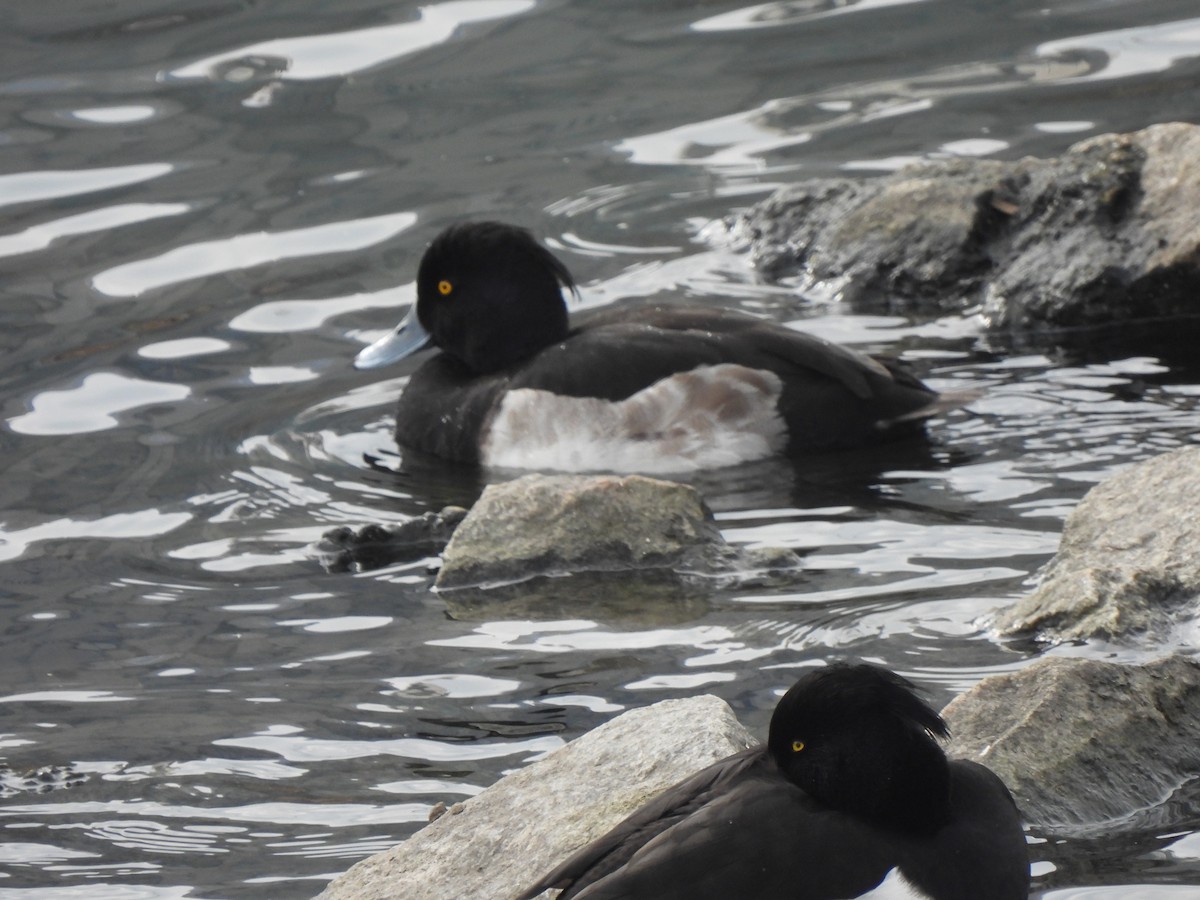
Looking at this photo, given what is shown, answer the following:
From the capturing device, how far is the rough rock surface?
8711 millimetres

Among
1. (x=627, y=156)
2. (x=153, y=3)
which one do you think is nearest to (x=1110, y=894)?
(x=627, y=156)

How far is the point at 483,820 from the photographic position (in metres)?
4.16

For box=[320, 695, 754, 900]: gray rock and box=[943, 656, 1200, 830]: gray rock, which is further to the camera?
box=[943, 656, 1200, 830]: gray rock

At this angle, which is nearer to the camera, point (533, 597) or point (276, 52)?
point (533, 597)

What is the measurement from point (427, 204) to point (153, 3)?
4.26 m

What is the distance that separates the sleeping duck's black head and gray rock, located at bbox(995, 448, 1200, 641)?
3.10 metres

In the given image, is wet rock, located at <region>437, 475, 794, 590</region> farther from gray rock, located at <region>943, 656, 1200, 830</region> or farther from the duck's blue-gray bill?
the duck's blue-gray bill

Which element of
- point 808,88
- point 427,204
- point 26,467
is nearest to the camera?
point 26,467

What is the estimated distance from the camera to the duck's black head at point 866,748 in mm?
3512

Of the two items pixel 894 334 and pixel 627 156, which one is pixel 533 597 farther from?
pixel 627 156

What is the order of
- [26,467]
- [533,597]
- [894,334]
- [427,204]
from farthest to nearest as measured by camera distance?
1. [427,204]
2. [894,334]
3. [26,467]
4. [533,597]

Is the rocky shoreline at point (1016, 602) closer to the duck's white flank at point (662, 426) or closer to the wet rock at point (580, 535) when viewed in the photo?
the wet rock at point (580, 535)

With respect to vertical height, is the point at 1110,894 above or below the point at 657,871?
below

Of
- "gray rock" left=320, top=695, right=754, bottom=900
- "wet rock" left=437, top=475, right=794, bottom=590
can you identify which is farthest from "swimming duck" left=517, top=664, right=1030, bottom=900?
"wet rock" left=437, top=475, right=794, bottom=590
